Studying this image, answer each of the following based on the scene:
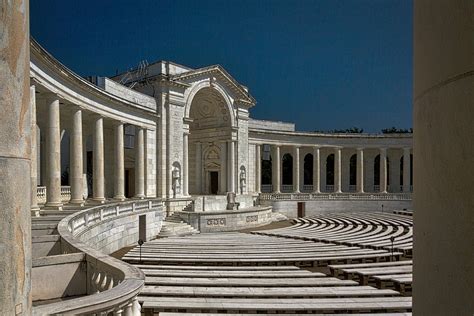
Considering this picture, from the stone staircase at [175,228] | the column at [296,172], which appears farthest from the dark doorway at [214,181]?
the stone staircase at [175,228]

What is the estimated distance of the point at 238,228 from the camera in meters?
43.9

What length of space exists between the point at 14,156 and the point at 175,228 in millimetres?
35985

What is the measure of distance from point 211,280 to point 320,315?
588 centimetres

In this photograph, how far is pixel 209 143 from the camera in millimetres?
57438

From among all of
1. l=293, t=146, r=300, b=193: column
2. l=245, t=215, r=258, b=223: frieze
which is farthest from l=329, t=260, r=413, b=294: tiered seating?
l=293, t=146, r=300, b=193: column

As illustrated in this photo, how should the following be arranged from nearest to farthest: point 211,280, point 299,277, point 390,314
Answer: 1. point 390,314
2. point 211,280
3. point 299,277

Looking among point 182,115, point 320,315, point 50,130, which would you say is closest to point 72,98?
point 50,130

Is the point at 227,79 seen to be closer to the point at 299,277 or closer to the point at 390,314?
the point at 299,277

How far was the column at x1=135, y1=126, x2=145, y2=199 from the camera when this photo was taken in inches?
1640

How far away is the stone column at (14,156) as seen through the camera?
3387 millimetres

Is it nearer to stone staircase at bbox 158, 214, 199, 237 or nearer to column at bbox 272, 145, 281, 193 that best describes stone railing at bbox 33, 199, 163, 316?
stone staircase at bbox 158, 214, 199, 237

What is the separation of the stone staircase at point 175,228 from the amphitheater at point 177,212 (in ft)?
0.54

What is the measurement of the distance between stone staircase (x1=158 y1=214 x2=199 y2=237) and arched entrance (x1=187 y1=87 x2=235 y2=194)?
13479mm

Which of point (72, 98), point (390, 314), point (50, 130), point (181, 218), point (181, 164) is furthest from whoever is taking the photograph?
point (181, 164)
